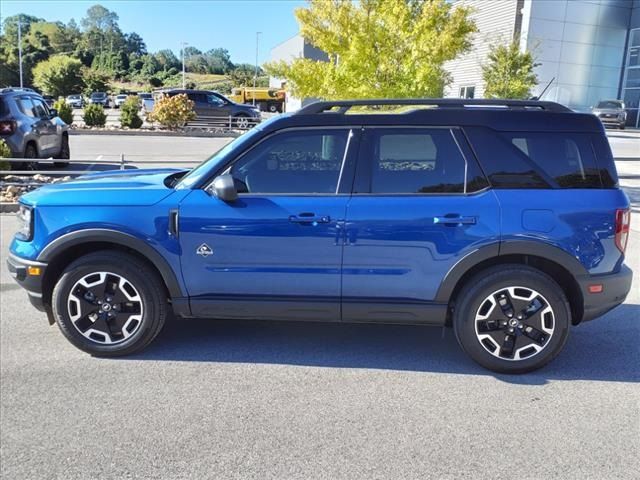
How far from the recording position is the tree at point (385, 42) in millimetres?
10250

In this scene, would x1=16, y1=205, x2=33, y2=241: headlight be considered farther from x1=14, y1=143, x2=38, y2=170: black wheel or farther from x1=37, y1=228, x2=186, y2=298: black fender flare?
x1=14, y1=143, x2=38, y2=170: black wheel

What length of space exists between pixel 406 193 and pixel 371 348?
4.19ft

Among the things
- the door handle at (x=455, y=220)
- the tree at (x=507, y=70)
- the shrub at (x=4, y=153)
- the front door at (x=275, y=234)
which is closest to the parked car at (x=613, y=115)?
the tree at (x=507, y=70)

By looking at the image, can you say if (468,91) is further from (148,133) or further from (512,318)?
(512,318)

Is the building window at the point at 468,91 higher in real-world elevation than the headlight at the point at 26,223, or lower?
higher

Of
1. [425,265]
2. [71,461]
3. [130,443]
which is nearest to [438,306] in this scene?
[425,265]

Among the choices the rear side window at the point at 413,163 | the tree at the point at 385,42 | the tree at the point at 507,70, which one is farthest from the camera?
the tree at the point at 507,70

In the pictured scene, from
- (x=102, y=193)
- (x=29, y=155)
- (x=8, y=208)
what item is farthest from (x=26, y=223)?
(x=29, y=155)

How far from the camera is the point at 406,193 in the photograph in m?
3.71

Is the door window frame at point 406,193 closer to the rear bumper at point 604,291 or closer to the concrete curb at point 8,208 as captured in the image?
the rear bumper at point 604,291

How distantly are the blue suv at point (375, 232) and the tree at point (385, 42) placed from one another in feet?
22.1

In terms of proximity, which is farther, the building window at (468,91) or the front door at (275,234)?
the building window at (468,91)

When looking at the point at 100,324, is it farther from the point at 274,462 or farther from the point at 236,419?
the point at 274,462

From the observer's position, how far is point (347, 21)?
1055cm
